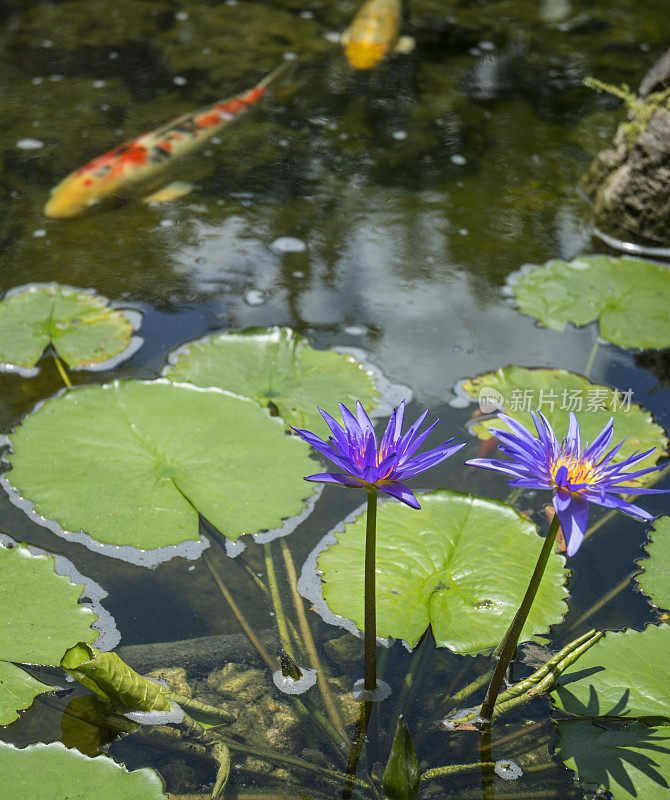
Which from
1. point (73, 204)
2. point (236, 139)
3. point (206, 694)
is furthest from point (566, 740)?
point (236, 139)

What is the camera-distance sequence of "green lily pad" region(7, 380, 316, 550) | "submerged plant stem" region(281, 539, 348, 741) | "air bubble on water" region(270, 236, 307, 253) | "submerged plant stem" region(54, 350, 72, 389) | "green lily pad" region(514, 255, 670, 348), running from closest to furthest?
"submerged plant stem" region(281, 539, 348, 741), "green lily pad" region(7, 380, 316, 550), "submerged plant stem" region(54, 350, 72, 389), "green lily pad" region(514, 255, 670, 348), "air bubble on water" region(270, 236, 307, 253)

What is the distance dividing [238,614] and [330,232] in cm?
165

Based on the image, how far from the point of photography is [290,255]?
2.71 metres

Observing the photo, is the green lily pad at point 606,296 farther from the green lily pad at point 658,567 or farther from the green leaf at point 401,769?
the green leaf at point 401,769

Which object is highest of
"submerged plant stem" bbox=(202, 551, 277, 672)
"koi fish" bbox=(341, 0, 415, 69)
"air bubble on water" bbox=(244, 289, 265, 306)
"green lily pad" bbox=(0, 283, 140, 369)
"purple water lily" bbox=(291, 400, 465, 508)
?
"purple water lily" bbox=(291, 400, 465, 508)

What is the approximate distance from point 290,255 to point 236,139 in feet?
3.18

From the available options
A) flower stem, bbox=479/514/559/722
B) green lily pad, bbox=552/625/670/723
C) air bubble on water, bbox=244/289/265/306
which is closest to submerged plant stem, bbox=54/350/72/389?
air bubble on water, bbox=244/289/265/306

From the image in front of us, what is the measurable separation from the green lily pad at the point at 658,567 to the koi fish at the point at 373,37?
10.2 ft

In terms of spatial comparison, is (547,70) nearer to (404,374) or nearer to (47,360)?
(404,374)

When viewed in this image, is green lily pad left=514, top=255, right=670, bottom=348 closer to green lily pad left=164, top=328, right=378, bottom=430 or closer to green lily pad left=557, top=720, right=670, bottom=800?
green lily pad left=164, top=328, right=378, bottom=430

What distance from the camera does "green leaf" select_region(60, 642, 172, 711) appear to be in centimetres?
126

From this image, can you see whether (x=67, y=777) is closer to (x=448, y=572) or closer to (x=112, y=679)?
(x=112, y=679)

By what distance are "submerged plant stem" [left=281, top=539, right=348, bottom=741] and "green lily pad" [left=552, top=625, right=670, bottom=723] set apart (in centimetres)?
39

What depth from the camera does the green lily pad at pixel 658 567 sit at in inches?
61.8
